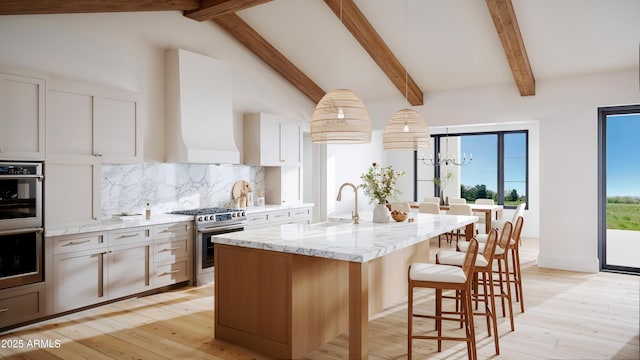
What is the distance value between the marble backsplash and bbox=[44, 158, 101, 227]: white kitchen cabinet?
18.5 inches

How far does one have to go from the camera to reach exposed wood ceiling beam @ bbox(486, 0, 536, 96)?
5.05m

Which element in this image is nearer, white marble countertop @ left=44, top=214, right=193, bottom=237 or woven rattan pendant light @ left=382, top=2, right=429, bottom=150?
white marble countertop @ left=44, top=214, right=193, bottom=237

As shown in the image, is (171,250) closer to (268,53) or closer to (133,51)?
(133,51)

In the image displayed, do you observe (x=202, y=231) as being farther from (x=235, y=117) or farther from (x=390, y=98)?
(x=390, y=98)

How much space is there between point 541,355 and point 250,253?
2.42m

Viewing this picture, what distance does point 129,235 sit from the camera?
4746mm

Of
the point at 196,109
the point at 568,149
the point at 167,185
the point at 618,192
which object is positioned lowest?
the point at 618,192

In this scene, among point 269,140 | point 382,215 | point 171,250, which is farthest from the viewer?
point 269,140

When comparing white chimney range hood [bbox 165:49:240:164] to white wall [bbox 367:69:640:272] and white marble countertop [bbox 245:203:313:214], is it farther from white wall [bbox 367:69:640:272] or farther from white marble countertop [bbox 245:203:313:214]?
white wall [bbox 367:69:640:272]

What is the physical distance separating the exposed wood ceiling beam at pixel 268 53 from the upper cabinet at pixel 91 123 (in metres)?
2.04

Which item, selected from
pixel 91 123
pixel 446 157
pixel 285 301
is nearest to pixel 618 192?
pixel 446 157

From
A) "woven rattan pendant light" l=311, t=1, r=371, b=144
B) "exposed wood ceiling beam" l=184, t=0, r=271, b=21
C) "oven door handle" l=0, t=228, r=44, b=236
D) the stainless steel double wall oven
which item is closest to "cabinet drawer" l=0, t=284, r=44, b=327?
the stainless steel double wall oven

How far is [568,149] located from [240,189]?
4.96 meters

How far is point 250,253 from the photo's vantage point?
3.40 m
